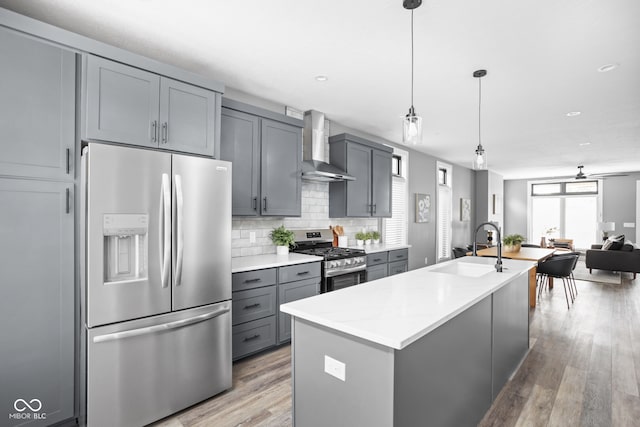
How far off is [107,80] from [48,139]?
52 cm

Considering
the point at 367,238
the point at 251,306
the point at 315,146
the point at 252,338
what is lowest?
the point at 252,338

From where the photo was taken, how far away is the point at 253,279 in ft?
9.62

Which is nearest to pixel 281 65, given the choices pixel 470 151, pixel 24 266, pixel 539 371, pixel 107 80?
pixel 107 80

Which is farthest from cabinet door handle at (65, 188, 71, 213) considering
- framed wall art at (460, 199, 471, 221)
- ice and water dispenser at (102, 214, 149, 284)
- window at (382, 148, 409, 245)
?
framed wall art at (460, 199, 471, 221)

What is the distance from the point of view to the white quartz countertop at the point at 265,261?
2.91 meters

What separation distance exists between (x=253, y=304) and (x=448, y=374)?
181cm

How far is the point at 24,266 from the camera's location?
1.80 meters

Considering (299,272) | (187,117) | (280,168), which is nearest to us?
(187,117)

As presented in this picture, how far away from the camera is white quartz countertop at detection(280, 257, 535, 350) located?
4.22 feet

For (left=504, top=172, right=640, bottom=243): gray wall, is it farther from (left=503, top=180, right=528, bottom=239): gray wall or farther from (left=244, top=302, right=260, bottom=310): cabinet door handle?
(left=244, top=302, right=260, bottom=310): cabinet door handle

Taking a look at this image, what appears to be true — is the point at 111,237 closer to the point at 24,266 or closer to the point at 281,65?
the point at 24,266

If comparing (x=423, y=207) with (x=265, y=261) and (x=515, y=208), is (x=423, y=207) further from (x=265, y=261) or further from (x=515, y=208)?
(x=515, y=208)

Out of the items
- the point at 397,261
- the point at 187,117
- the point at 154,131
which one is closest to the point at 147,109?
the point at 154,131

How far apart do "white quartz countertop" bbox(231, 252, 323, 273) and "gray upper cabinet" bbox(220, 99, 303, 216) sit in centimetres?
48
